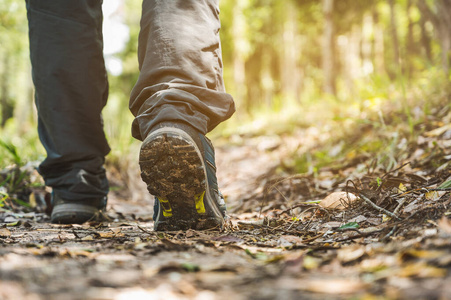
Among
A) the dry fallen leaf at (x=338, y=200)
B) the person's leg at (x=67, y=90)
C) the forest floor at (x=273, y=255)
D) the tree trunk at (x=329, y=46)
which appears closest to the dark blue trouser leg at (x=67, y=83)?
the person's leg at (x=67, y=90)

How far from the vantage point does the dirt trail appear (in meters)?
0.60

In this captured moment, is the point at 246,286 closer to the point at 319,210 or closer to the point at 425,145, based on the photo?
the point at 319,210

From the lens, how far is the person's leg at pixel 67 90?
65.9 inches

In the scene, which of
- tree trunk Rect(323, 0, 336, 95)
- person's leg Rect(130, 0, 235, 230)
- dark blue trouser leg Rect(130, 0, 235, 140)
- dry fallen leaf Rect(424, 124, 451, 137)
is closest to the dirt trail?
person's leg Rect(130, 0, 235, 230)

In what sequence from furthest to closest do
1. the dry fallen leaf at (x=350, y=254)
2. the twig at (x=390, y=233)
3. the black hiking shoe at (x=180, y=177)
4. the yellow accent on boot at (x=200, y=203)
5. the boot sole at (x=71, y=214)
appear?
the boot sole at (x=71, y=214) → the yellow accent on boot at (x=200, y=203) → the black hiking shoe at (x=180, y=177) → the twig at (x=390, y=233) → the dry fallen leaf at (x=350, y=254)

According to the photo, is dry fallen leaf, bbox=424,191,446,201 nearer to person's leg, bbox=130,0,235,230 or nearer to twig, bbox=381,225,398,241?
twig, bbox=381,225,398,241

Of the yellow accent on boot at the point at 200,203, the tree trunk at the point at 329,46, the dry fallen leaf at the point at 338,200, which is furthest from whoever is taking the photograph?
the tree trunk at the point at 329,46

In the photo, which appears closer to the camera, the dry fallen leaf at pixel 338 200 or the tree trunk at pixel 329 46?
the dry fallen leaf at pixel 338 200

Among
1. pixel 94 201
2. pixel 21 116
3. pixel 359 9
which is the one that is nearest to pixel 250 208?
pixel 94 201

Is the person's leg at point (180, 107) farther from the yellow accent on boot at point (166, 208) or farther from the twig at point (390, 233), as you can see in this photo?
the twig at point (390, 233)

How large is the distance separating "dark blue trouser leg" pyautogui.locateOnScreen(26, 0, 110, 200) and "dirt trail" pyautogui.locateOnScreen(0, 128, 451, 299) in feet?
1.14

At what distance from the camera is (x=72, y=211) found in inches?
65.8

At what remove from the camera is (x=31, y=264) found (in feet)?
2.43

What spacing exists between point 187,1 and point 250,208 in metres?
1.18
